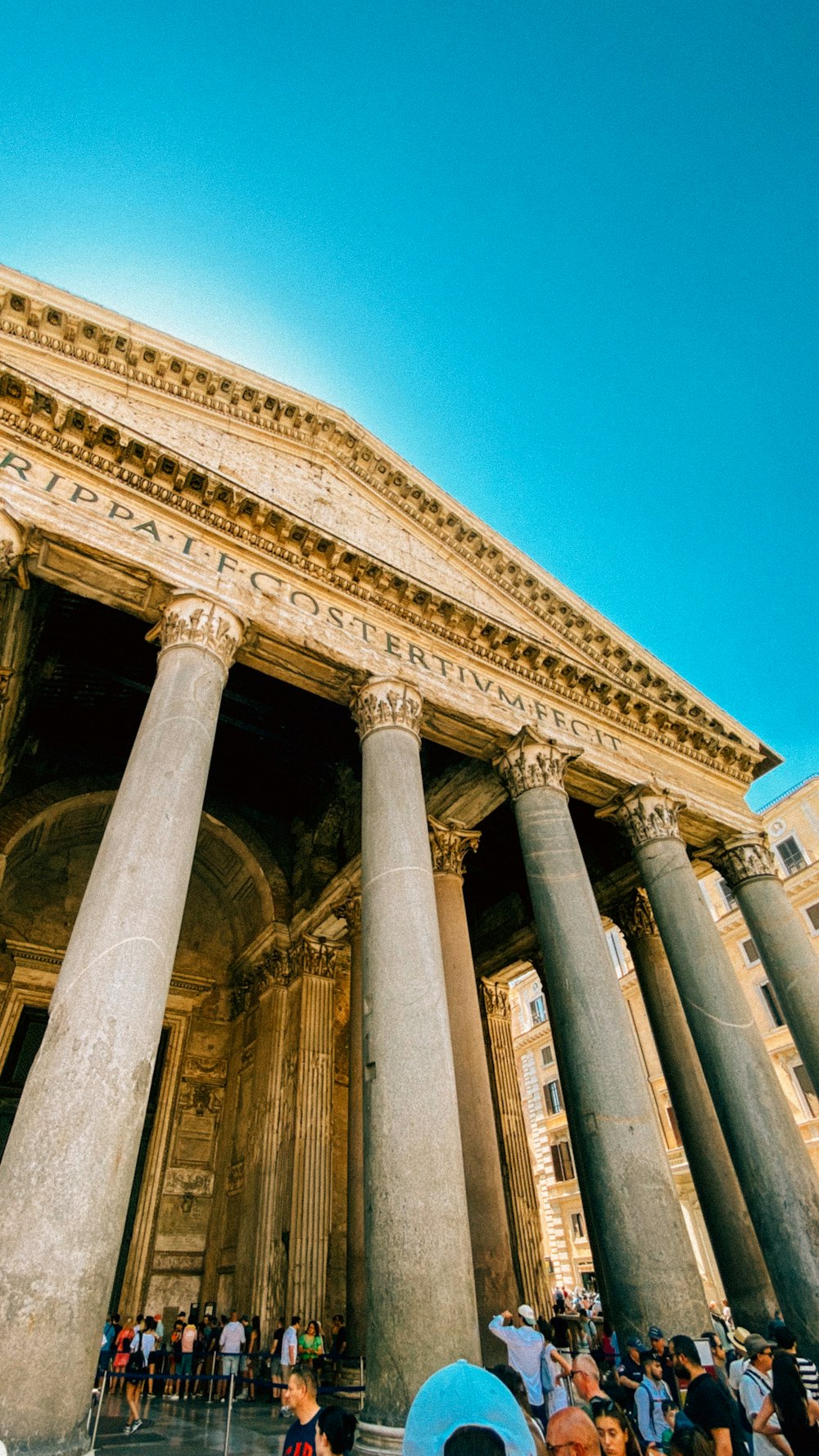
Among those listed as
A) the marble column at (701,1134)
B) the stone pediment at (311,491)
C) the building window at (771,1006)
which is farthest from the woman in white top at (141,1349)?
the building window at (771,1006)

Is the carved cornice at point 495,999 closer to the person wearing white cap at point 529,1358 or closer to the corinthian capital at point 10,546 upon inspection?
the person wearing white cap at point 529,1358

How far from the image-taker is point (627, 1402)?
15.6 feet

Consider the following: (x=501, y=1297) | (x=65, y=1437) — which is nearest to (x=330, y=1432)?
(x=65, y=1437)

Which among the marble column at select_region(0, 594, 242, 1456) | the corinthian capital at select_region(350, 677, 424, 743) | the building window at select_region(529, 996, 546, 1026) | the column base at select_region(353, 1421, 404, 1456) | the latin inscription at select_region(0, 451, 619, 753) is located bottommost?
the column base at select_region(353, 1421, 404, 1456)

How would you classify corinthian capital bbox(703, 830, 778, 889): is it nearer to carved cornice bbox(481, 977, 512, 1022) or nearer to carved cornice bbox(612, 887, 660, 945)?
carved cornice bbox(612, 887, 660, 945)

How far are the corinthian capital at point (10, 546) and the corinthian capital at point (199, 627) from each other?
1.35 m

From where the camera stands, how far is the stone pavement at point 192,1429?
5.26m

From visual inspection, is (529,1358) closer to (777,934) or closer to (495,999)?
(777,934)

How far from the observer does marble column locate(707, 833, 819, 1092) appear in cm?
950

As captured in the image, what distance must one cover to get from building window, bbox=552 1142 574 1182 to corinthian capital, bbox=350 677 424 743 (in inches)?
944

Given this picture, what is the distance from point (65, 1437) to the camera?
3.46 m

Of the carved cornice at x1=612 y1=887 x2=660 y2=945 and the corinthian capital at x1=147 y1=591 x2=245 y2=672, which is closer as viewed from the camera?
the corinthian capital at x1=147 y1=591 x2=245 y2=672

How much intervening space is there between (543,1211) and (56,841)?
24.5m

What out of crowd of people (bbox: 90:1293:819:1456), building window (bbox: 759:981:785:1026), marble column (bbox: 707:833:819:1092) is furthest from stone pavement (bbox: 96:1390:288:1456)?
building window (bbox: 759:981:785:1026)
